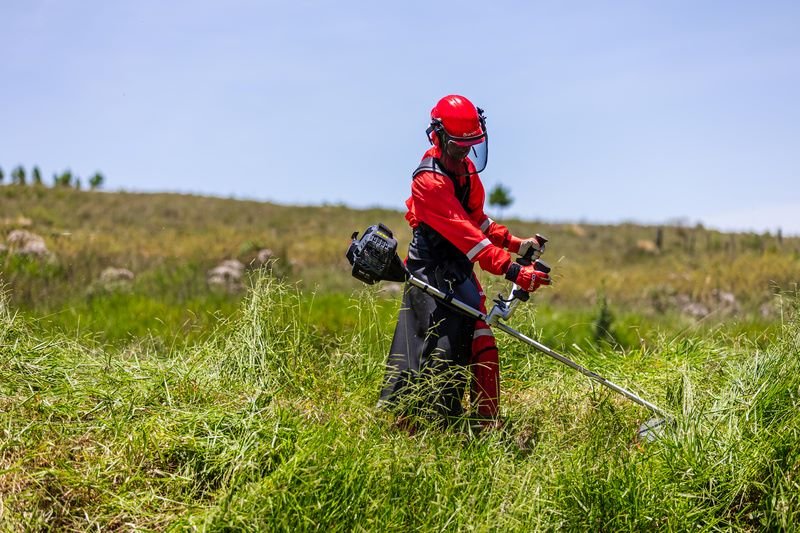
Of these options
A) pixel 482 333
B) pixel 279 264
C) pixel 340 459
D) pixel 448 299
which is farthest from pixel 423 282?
pixel 279 264

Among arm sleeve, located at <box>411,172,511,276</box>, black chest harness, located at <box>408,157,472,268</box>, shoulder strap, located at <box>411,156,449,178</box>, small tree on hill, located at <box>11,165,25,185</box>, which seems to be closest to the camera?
arm sleeve, located at <box>411,172,511,276</box>

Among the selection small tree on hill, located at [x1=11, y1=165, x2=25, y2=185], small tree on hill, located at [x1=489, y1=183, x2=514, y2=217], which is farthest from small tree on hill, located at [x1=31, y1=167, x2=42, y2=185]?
small tree on hill, located at [x1=489, y1=183, x2=514, y2=217]

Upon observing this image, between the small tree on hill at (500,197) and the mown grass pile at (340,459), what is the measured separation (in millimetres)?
38973

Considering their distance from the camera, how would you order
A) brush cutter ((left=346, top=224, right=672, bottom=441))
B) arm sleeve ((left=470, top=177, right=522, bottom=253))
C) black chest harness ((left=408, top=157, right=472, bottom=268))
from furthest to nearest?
arm sleeve ((left=470, top=177, right=522, bottom=253)) → black chest harness ((left=408, top=157, right=472, bottom=268)) → brush cutter ((left=346, top=224, right=672, bottom=441))

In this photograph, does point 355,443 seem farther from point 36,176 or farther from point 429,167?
point 36,176

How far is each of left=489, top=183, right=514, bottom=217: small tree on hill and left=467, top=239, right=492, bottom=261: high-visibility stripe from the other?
3891 centimetres

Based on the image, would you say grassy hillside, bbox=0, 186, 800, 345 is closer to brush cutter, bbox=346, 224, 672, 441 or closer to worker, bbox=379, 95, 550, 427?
brush cutter, bbox=346, 224, 672, 441

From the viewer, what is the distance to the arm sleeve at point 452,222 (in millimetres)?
5539

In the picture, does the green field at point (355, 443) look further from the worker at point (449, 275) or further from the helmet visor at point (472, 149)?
the helmet visor at point (472, 149)

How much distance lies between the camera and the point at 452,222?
5.63 metres

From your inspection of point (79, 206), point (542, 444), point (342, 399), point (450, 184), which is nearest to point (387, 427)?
point (342, 399)

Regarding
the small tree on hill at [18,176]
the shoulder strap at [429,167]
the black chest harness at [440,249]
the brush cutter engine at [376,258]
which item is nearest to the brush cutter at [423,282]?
the brush cutter engine at [376,258]

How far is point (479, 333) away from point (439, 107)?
4.82 ft

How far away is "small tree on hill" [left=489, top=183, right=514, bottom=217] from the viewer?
44375mm
